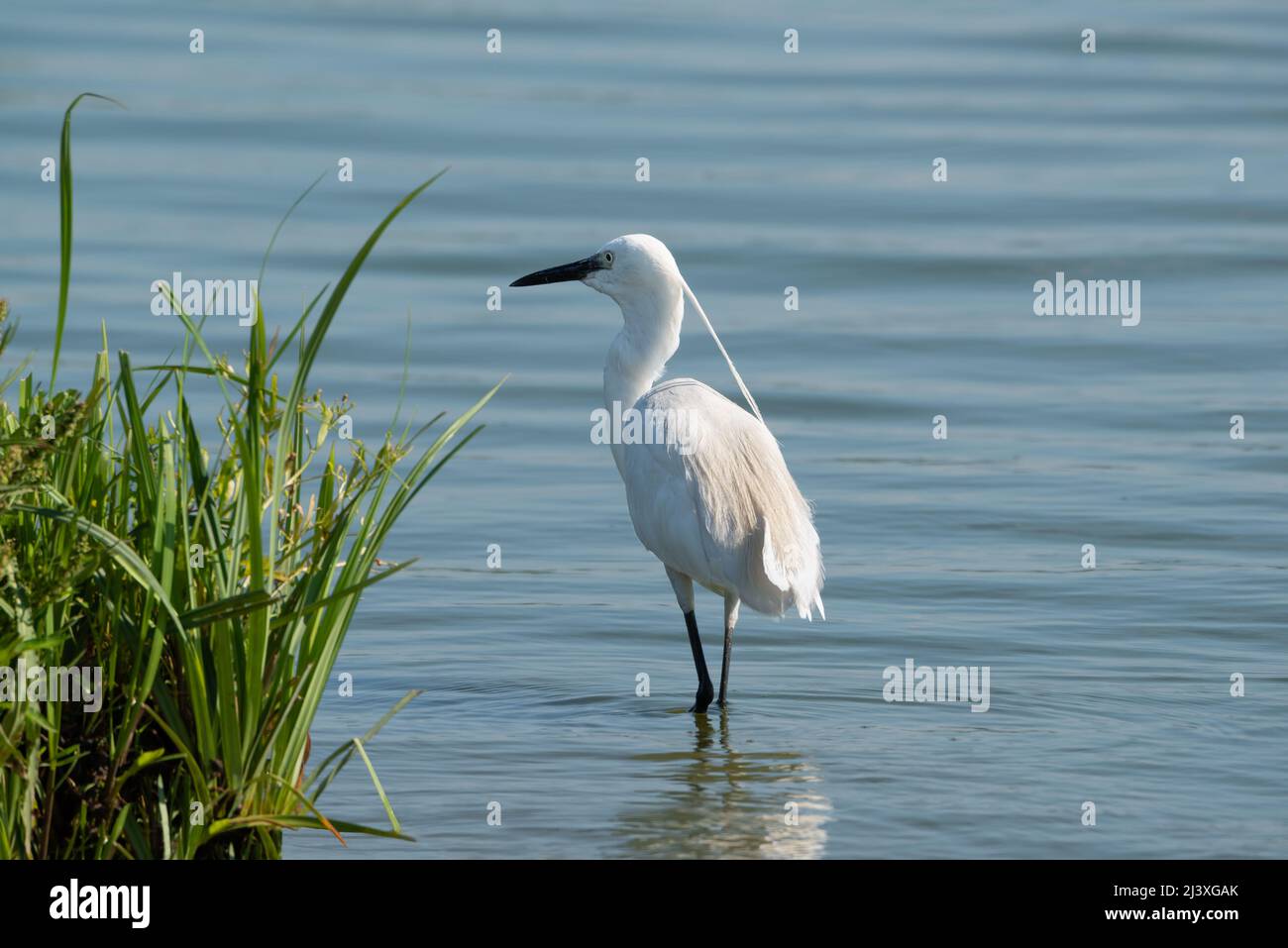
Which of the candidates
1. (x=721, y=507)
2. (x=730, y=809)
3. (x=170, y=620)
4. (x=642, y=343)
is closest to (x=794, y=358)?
(x=642, y=343)

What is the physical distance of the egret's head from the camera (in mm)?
7453

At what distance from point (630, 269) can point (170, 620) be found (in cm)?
373

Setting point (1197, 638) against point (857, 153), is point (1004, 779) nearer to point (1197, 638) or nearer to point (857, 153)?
point (1197, 638)

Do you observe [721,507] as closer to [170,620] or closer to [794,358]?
[170,620]

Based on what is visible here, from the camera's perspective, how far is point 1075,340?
13.9m

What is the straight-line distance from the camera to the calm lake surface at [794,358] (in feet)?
20.5

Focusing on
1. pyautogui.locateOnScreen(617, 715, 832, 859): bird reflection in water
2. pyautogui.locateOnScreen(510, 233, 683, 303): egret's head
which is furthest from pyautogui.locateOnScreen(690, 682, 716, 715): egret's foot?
pyautogui.locateOnScreen(510, 233, 683, 303): egret's head

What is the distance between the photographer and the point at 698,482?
7.12 metres

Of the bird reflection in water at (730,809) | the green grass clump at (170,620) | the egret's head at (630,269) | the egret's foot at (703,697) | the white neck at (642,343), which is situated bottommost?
the bird reflection in water at (730,809)

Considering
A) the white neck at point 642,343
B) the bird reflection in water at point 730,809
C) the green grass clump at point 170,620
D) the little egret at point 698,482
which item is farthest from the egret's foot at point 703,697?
the green grass clump at point 170,620

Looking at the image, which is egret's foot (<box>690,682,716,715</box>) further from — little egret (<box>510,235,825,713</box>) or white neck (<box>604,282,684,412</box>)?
white neck (<box>604,282,684,412</box>)

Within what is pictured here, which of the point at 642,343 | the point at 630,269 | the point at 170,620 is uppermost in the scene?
the point at 630,269

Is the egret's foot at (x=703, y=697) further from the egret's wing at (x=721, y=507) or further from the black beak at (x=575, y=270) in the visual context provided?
the black beak at (x=575, y=270)

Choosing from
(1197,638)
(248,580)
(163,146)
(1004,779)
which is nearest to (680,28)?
(163,146)
